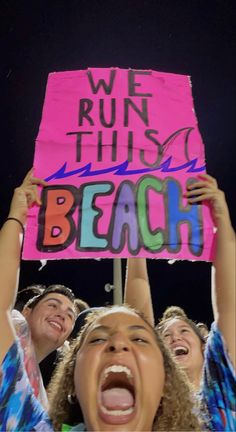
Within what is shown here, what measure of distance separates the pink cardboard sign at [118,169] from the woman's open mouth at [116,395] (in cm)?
44

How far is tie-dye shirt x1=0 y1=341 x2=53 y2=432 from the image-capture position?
1325 millimetres

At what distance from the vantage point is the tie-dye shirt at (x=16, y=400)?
1325 mm

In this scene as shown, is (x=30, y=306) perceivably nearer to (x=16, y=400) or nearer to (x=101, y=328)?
(x=101, y=328)

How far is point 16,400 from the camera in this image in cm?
134

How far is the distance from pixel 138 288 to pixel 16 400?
32.5 inches

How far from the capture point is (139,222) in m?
1.86

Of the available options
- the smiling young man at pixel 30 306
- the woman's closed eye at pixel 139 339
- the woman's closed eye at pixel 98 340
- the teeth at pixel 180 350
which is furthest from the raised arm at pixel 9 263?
the teeth at pixel 180 350

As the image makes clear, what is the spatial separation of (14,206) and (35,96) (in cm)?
595

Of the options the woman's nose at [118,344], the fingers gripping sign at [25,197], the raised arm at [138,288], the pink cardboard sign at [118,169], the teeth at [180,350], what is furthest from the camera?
the teeth at [180,350]

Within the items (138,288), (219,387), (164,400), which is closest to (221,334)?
(219,387)

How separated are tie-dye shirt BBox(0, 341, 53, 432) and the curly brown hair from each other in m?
0.11

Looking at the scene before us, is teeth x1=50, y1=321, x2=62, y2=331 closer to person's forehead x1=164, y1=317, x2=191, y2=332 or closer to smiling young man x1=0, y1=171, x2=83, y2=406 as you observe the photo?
smiling young man x1=0, y1=171, x2=83, y2=406

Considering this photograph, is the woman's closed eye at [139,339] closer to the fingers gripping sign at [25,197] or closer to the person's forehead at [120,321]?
the person's forehead at [120,321]

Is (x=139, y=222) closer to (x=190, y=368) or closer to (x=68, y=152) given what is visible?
(x=68, y=152)
